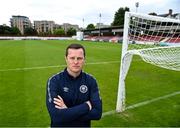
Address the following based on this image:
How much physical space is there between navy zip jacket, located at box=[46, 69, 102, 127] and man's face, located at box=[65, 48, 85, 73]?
100 mm

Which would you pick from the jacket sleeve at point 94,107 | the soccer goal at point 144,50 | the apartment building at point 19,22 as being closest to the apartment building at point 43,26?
the apartment building at point 19,22

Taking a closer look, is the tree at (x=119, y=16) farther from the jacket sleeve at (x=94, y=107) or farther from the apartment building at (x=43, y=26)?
the apartment building at (x=43, y=26)

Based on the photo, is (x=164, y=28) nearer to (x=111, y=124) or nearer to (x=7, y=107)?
(x=111, y=124)

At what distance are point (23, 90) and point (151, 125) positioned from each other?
4.06 m

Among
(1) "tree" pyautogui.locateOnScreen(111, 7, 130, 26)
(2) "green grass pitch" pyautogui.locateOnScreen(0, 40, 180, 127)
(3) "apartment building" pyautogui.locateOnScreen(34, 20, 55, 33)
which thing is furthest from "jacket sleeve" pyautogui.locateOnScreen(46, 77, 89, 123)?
(3) "apartment building" pyautogui.locateOnScreen(34, 20, 55, 33)

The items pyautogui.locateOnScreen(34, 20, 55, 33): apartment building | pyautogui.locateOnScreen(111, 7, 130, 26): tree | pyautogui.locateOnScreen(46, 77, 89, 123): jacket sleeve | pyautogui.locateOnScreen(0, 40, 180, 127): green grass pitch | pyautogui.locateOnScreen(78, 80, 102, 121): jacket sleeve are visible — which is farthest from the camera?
pyautogui.locateOnScreen(34, 20, 55, 33): apartment building

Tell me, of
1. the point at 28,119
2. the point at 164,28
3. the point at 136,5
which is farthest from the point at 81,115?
the point at 136,5

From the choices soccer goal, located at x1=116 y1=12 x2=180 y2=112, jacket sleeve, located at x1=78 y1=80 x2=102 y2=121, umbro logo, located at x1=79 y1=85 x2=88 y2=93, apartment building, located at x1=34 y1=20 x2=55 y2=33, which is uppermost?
apartment building, located at x1=34 y1=20 x2=55 y2=33

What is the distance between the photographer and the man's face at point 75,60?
2.80m

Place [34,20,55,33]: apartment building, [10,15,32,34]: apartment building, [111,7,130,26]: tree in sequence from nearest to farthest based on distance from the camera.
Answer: [111,7,130,26]: tree
[10,15,32,34]: apartment building
[34,20,55,33]: apartment building

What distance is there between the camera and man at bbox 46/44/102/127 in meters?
2.76

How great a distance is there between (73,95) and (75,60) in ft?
1.32

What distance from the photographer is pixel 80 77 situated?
2.88m

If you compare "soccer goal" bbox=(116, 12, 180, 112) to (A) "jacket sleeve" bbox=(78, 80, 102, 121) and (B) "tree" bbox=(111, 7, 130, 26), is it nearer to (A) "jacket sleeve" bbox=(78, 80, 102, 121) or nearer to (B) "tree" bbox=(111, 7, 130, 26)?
(A) "jacket sleeve" bbox=(78, 80, 102, 121)
